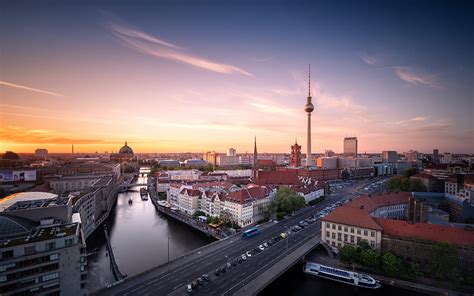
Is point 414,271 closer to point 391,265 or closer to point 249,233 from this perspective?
point 391,265

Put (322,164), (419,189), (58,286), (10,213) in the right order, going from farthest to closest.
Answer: (322,164), (419,189), (10,213), (58,286)

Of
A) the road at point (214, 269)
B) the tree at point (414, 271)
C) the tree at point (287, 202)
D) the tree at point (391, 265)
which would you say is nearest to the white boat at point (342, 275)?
the tree at point (391, 265)

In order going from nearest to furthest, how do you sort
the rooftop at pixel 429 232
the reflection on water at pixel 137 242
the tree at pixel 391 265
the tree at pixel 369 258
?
the tree at pixel 391 265 → the rooftop at pixel 429 232 → the tree at pixel 369 258 → the reflection on water at pixel 137 242

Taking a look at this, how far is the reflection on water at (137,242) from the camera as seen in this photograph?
119 feet

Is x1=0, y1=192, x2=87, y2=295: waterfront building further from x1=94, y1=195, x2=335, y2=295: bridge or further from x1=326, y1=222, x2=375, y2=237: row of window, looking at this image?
x1=326, y1=222, x2=375, y2=237: row of window

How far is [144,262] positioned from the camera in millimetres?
38156

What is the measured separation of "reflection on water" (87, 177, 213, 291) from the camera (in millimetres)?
36281

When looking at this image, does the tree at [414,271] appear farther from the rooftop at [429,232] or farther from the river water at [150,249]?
the rooftop at [429,232]

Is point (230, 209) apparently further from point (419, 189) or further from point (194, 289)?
point (419, 189)

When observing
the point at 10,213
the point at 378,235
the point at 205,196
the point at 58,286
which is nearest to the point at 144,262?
the point at 58,286

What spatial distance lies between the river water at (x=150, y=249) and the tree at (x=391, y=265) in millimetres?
1918

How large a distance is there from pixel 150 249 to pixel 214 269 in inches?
691

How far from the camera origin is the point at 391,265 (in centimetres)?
2969

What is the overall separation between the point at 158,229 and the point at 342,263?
36804mm
